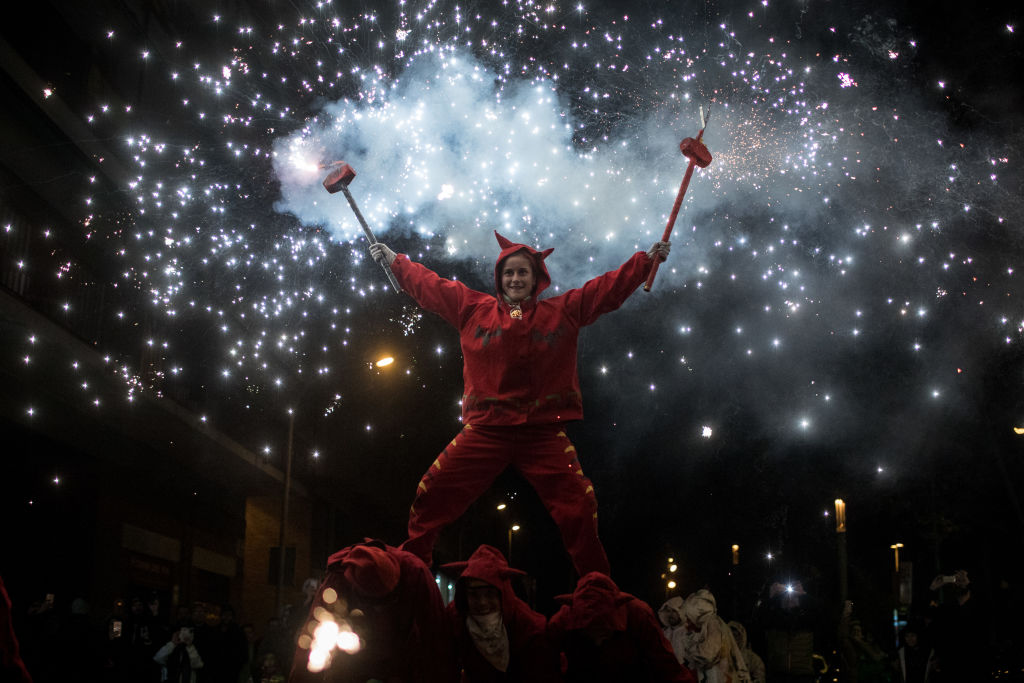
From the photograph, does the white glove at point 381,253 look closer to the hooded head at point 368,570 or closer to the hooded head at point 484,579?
the hooded head at point 484,579

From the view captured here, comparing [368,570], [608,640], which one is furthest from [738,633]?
[368,570]

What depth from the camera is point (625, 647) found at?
14.0 feet

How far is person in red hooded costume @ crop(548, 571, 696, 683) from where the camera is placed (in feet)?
13.8

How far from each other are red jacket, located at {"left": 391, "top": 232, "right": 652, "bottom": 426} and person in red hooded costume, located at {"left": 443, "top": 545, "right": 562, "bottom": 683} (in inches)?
33.5

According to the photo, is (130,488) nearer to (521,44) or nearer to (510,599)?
(521,44)

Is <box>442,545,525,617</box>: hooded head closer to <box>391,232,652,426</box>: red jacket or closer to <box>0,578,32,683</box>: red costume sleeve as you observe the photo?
<box>391,232,652,426</box>: red jacket

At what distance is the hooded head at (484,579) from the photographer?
4.10m

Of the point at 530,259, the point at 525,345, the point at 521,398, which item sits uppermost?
the point at 530,259

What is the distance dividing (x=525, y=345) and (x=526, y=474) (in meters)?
0.71

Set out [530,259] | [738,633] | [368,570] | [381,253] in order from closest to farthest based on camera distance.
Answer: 1. [368,570]
2. [530,259]
3. [381,253]
4. [738,633]

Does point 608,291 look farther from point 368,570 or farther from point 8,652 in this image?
point 8,652

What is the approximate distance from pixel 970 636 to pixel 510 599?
512 centimetres

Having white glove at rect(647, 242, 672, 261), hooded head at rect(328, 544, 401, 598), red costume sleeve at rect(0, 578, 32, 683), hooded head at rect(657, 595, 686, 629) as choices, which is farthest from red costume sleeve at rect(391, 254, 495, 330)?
hooded head at rect(657, 595, 686, 629)

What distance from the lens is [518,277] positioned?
5027mm
